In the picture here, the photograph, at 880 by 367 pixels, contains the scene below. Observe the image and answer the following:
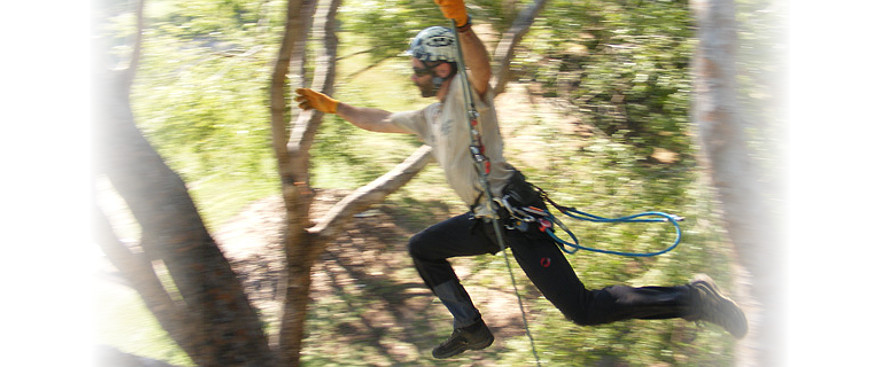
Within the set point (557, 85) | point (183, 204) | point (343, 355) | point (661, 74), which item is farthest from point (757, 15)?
point (343, 355)

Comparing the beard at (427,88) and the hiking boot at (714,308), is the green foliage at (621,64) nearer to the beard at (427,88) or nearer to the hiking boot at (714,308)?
the hiking boot at (714,308)

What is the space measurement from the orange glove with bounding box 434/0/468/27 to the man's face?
364 millimetres

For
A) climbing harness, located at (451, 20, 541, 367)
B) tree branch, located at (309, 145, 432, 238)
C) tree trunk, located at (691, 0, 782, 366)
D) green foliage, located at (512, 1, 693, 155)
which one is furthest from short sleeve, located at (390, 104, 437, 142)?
green foliage, located at (512, 1, 693, 155)

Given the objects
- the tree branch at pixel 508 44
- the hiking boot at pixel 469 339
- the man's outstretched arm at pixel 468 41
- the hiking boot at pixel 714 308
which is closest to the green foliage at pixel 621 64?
the tree branch at pixel 508 44

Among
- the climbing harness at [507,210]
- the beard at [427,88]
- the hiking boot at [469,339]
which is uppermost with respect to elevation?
the beard at [427,88]

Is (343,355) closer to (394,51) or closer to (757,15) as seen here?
(394,51)

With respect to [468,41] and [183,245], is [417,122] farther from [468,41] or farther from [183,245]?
[183,245]

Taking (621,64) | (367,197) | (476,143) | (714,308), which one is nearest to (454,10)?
(476,143)

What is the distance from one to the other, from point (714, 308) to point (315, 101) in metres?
2.04

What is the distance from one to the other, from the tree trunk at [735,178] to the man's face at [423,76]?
3.49 feet

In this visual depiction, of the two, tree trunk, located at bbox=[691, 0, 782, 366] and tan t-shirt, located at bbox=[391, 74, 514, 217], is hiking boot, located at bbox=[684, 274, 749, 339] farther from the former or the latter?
tan t-shirt, located at bbox=[391, 74, 514, 217]

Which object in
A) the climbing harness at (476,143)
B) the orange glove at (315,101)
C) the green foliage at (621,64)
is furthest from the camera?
the green foliage at (621,64)

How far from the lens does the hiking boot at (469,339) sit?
129 inches

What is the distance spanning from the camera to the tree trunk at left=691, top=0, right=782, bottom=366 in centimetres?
233
